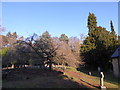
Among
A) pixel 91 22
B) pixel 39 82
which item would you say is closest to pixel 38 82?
pixel 39 82

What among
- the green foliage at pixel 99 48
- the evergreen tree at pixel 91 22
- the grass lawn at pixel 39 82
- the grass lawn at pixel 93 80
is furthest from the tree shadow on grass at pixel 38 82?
the evergreen tree at pixel 91 22

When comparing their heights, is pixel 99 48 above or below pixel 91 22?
below

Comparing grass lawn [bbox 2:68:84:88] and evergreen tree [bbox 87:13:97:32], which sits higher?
evergreen tree [bbox 87:13:97:32]

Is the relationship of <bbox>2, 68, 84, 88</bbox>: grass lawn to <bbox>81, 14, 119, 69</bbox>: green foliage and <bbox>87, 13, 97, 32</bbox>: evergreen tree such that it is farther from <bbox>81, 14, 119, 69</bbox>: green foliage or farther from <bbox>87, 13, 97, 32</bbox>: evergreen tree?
<bbox>87, 13, 97, 32</bbox>: evergreen tree

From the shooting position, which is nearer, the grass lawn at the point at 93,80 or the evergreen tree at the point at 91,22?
the grass lawn at the point at 93,80

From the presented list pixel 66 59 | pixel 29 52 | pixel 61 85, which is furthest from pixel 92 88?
pixel 29 52

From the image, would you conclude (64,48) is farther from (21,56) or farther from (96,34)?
(96,34)

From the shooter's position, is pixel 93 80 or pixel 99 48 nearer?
pixel 93 80

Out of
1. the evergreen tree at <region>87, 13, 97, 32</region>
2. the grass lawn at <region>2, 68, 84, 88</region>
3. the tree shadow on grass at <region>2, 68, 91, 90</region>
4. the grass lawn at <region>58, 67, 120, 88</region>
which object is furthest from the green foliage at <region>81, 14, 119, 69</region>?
the grass lawn at <region>2, 68, 84, 88</region>

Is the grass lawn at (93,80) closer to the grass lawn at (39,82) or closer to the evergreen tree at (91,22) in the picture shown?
the grass lawn at (39,82)

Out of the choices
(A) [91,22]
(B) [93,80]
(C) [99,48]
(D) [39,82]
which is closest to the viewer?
(D) [39,82]

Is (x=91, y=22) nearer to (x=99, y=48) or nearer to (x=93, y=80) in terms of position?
(x=99, y=48)

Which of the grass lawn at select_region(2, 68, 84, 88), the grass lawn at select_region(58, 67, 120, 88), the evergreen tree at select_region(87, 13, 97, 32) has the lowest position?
the grass lawn at select_region(58, 67, 120, 88)

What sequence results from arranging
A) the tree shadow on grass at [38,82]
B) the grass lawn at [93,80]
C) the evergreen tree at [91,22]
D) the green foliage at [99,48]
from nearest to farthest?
the tree shadow on grass at [38,82], the grass lawn at [93,80], the green foliage at [99,48], the evergreen tree at [91,22]
